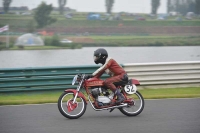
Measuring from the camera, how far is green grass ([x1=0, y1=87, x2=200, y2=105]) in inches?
440

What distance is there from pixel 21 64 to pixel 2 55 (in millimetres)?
726

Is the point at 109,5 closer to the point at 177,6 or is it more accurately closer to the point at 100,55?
the point at 177,6

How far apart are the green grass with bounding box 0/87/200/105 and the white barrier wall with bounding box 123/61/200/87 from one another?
0.36m

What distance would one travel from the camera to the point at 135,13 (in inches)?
528

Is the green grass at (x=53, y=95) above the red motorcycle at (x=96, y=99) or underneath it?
underneath

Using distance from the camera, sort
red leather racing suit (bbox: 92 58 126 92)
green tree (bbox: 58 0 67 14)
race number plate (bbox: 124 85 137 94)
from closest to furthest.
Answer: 1. red leather racing suit (bbox: 92 58 126 92)
2. race number plate (bbox: 124 85 137 94)
3. green tree (bbox: 58 0 67 14)

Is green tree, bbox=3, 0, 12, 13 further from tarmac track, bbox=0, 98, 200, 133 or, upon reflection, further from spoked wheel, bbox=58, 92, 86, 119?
spoked wheel, bbox=58, 92, 86, 119

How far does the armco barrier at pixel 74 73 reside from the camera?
1232 cm

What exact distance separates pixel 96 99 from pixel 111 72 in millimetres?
665

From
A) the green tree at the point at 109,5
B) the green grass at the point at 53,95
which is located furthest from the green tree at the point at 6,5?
the green tree at the point at 109,5

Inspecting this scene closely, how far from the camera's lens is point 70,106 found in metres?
8.70

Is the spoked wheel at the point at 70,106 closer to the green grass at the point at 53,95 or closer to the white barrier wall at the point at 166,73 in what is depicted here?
the green grass at the point at 53,95

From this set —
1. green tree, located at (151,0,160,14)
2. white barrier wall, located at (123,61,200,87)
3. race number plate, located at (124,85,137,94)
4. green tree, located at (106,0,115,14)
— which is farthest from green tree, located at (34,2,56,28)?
race number plate, located at (124,85,137,94)

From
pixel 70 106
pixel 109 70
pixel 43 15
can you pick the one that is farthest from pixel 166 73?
pixel 70 106
